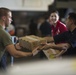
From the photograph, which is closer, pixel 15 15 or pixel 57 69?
pixel 57 69

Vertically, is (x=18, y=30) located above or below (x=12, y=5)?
below

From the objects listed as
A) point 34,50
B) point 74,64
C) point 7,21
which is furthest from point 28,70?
point 7,21

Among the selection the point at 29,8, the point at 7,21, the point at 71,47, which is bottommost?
the point at 29,8

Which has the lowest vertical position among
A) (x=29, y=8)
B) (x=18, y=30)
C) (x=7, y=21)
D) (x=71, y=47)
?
(x=18, y=30)

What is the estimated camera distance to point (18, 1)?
21.4 ft

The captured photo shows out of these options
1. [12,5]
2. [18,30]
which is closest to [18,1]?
[12,5]

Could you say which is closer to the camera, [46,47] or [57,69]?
[57,69]

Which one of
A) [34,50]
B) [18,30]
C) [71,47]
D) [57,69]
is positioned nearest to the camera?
[57,69]

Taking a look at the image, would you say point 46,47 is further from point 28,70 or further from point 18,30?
point 18,30

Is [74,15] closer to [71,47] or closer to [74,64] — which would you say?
[71,47]

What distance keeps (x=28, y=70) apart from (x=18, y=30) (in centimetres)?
614

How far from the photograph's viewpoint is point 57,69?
1413mm

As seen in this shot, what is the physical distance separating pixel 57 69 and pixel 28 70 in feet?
0.63

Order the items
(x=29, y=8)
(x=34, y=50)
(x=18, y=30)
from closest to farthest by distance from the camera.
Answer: (x=34, y=50)
(x=29, y=8)
(x=18, y=30)
